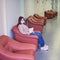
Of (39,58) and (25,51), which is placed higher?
(25,51)

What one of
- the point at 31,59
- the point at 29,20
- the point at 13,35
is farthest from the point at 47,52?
the point at 29,20

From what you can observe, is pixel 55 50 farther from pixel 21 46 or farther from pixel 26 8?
pixel 26 8

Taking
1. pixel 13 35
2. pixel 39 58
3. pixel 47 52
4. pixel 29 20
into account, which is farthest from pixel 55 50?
pixel 29 20

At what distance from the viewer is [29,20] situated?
27.3ft

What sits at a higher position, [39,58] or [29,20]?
[29,20]

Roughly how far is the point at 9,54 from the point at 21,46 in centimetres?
88

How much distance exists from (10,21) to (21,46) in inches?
58.1

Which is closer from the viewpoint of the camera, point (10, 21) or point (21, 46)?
point (21, 46)

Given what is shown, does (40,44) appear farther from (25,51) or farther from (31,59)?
(31,59)

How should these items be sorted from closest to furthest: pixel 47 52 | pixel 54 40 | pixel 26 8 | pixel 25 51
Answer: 1. pixel 25 51
2. pixel 47 52
3. pixel 54 40
4. pixel 26 8

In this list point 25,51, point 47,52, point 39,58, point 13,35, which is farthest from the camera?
point 13,35

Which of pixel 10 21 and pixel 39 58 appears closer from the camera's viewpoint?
pixel 39 58

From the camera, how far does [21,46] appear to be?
4.41 m

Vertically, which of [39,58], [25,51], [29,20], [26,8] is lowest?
[39,58]
